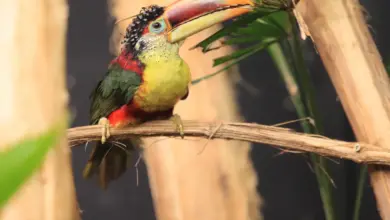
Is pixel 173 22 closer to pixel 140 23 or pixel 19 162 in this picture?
pixel 140 23

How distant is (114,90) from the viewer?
0.64 m

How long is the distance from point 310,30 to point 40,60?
1.07 ft


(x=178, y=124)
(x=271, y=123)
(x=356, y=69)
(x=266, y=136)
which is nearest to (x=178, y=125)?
(x=178, y=124)

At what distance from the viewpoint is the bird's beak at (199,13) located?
0.60 m

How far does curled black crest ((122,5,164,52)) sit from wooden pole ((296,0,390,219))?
0.17 meters

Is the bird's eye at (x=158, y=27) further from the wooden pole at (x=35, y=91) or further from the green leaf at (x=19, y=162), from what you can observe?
the green leaf at (x=19, y=162)

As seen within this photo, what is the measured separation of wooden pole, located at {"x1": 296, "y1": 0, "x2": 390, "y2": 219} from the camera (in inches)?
22.6

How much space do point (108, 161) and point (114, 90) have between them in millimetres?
120

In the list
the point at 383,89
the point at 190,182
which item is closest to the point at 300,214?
the point at 190,182

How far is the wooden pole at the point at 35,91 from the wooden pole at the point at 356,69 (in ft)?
0.99

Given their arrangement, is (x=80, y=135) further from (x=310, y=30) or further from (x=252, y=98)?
(x=252, y=98)

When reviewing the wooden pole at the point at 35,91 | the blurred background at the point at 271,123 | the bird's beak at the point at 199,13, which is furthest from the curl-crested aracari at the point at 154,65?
the blurred background at the point at 271,123

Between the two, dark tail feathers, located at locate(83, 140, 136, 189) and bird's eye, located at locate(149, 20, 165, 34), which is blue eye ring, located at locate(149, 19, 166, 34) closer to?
bird's eye, located at locate(149, 20, 165, 34)

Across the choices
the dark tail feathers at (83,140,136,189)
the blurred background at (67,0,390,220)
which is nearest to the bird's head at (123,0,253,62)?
the dark tail feathers at (83,140,136,189)
